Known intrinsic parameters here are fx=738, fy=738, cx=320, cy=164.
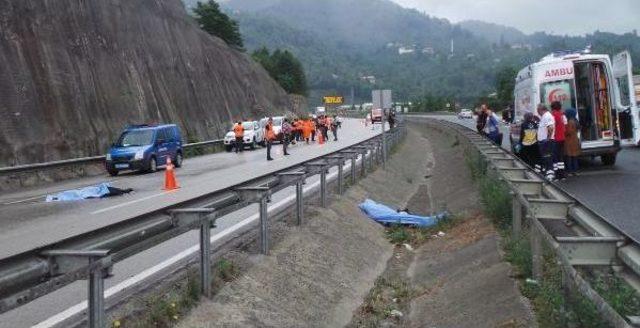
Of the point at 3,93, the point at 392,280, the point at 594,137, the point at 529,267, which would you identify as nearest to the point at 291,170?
the point at 392,280

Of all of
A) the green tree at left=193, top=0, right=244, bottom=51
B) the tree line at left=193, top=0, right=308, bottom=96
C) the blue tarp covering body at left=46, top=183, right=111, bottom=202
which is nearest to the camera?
the blue tarp covering body at left=46, top=183, right=111, bottom=202

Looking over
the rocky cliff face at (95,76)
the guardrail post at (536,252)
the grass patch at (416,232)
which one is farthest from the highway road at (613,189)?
the rocky cliff face at (95,76)

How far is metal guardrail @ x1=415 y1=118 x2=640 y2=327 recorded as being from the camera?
14.7 ft

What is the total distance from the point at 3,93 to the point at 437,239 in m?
18.6

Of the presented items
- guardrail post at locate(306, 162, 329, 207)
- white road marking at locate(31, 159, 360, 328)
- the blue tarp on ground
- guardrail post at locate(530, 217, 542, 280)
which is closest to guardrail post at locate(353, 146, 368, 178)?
the blue tarp on ground

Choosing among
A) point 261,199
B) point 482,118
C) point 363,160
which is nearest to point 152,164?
point 363,160

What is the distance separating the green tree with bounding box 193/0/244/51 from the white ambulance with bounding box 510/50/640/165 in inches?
2979

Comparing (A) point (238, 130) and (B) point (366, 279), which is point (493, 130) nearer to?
(B) point (366, 279)

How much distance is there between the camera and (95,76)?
34000 mm

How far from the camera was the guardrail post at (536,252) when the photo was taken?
21.7ft

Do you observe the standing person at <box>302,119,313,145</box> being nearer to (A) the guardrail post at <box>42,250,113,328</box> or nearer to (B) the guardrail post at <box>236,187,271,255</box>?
(B) the guardrail post at <box>236,187,271,255</box>

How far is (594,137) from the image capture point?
19109 mm

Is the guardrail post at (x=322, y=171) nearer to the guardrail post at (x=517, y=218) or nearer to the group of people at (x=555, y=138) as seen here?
the guardrail post at (x=517, y=218)

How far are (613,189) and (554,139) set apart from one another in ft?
6.21
